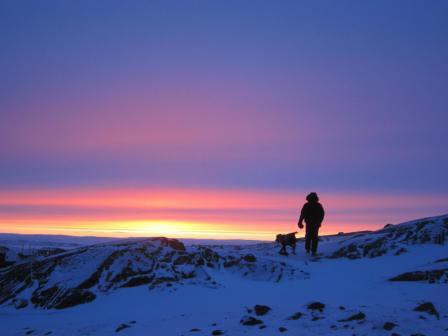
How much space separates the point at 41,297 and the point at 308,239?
37.9 ft

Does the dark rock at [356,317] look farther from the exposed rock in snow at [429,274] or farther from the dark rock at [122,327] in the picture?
the dark rock at [122,327]

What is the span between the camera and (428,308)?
408 inches

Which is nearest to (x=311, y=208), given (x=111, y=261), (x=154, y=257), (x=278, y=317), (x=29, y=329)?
(x=154, y=257)

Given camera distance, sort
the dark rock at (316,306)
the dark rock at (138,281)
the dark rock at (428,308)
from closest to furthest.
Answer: the dark rock at (428,308), the dark rock at (316,306), the dark rock at (138,281)

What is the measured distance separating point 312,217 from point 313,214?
0.14 metres

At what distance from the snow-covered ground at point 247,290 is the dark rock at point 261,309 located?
3.8 inches

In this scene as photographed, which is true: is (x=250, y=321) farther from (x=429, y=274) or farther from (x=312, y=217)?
(x=312, y=217)

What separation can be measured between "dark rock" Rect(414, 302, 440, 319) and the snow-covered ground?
4cm

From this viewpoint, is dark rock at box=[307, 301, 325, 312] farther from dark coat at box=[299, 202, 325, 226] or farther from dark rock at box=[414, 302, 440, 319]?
dark coat at box=[299, 202, 325, 226]

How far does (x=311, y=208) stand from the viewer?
21156mm

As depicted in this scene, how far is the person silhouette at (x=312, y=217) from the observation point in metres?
21.0

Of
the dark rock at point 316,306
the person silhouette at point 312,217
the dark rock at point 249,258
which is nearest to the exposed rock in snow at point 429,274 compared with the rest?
the dark rock at point 316,306

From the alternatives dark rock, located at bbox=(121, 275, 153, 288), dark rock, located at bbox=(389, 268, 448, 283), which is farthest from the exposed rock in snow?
dark rock, located at bbox=(121, 275, 153, 288)

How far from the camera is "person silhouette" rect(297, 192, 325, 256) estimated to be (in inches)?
828
